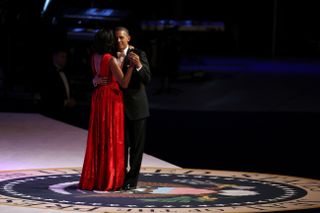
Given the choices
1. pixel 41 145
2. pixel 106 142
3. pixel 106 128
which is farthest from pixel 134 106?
pixel 41 145

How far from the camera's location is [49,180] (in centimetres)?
1119

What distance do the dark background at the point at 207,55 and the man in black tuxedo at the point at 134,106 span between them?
2499 mm

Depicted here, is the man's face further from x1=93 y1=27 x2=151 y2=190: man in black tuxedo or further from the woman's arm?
the woman's arm

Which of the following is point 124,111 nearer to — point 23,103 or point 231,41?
point 23,103

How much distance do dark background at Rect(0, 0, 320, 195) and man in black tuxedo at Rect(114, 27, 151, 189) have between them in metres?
2.50

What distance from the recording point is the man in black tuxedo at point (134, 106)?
10.6 metres

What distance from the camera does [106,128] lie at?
10562 millimetres

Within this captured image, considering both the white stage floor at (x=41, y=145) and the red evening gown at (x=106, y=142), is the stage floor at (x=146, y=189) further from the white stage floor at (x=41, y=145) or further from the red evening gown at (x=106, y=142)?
the red evening gown at (x=106, y=142)

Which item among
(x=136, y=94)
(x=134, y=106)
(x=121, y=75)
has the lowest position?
(x=134, y=106)

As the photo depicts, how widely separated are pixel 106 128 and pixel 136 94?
1.53ft

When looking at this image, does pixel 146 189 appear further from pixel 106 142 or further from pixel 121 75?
pixel 121 75

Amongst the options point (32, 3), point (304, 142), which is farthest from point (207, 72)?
point (304, 142)

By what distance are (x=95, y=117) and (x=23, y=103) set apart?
13.6 m

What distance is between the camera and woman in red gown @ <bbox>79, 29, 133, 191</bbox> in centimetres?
1051
